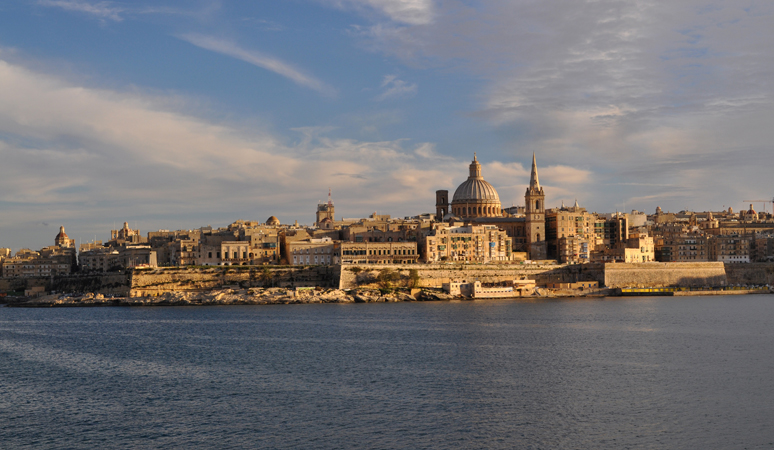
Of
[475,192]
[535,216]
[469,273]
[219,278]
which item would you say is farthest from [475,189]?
[219,278]

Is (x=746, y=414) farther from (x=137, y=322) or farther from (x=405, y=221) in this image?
(x=405, y=221)

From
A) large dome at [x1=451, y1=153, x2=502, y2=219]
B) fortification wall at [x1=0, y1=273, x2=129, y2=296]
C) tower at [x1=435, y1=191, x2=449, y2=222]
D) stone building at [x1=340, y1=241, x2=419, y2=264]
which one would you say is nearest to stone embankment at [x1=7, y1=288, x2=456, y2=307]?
fortification wall at [x1=0, y1=273, x2=129, y2=296]

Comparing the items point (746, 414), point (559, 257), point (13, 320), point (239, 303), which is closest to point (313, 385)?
point (746, 414)

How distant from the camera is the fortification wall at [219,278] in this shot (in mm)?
62344

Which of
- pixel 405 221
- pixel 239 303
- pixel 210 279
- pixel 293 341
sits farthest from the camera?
pixel 405 221

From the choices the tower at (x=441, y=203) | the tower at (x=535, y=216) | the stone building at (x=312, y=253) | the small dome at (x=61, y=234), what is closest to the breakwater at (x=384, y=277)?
the stone building at (x=312, y=253)

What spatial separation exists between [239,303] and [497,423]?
1576 inches

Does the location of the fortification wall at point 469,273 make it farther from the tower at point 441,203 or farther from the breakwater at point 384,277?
the tower at point 441,203

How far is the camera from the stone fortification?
67562 mm

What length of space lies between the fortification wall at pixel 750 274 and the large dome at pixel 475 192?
2592 centimetres

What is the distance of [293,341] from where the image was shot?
33.5m

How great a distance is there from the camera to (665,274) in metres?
69.5

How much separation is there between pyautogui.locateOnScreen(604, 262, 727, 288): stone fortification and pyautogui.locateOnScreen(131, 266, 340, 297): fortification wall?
23688 millimetres

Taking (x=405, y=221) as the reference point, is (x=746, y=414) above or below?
below
